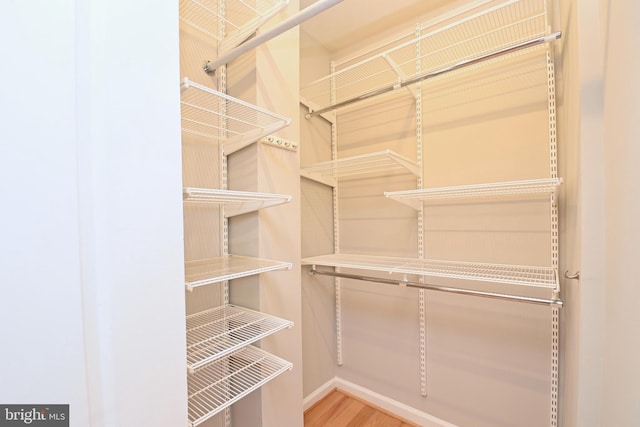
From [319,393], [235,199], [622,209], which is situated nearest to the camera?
[622,209]

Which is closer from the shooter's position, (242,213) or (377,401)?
(242,213)

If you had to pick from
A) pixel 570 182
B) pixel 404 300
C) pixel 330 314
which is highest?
pixel 570 182

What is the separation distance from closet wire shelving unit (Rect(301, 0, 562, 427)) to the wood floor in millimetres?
350

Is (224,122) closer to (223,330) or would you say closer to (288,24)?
(288,24)

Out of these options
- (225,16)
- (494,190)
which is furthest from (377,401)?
(225,16)

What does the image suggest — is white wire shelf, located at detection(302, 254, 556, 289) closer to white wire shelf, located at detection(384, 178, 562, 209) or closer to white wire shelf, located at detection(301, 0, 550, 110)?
white wire shelf, located at detection(384, 178, 562, 209)

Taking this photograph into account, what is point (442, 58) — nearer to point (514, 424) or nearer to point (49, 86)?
point (49, 86)

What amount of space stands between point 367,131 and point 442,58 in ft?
1.92

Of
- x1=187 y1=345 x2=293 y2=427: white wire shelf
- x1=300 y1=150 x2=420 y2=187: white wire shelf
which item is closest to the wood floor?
x1=187 y1=345 x2=293 y2=427: white wire shelf

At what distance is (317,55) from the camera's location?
5.88ft

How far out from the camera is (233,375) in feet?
3.53

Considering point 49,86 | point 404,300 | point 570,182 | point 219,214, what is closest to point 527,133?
point 570,182

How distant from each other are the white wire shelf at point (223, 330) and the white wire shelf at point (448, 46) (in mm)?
1394

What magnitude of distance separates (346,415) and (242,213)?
1.50 m
